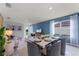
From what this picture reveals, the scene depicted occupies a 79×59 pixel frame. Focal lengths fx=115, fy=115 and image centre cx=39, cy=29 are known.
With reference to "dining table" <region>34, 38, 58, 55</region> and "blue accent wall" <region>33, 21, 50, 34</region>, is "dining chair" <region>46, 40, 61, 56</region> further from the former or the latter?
"blue accent wall" <region>33, 21, 50, 34</region>

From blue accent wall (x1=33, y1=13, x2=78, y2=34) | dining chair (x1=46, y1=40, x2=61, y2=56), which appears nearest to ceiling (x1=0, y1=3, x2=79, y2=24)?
blue accent wall (x1=33, y1=13, x2=78, y2=34)

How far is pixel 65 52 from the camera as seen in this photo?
1.95 meters

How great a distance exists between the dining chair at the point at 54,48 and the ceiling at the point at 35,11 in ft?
1.52

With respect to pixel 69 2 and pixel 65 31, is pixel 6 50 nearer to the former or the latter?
pixel 65 31

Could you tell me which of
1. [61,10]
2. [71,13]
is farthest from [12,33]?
[71,13]

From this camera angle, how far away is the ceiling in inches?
75.9

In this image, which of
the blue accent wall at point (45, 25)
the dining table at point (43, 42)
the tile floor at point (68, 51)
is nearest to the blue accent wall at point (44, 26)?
the blue accent wall at point (45, 25)

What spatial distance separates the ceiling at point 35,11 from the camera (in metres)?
1.93

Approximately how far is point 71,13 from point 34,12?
0.63 meters

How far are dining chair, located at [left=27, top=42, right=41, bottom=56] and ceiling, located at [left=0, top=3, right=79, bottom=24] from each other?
1.34 feet

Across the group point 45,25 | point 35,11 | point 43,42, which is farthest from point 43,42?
point 35,11

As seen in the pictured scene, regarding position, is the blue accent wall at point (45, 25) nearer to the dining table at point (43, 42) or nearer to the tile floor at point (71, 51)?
the dining table at point (43, 42)

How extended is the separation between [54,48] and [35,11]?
2.37ft

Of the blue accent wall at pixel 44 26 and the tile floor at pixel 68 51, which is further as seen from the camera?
the blue accent wall at pixel 44 26
